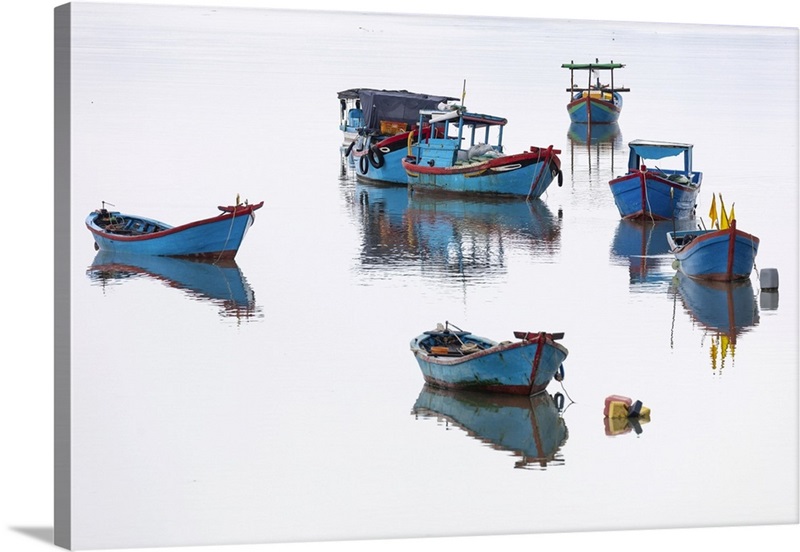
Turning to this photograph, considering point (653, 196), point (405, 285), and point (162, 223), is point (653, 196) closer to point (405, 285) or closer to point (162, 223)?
point (405, 285)

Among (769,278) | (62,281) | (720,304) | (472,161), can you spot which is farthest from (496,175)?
(62,281)

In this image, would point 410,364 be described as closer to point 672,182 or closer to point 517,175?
point 517,175

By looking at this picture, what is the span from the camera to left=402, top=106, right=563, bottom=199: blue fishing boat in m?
11.1

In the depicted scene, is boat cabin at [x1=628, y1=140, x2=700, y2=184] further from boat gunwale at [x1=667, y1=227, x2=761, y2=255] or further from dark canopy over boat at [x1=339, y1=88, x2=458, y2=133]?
dark canopy over boat at [x1=339, y1=88, x2=458, y2=133]

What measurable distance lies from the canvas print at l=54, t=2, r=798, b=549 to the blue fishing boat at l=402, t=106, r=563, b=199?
0.18ft

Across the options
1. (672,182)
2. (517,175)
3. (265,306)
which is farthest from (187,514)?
(672,182)

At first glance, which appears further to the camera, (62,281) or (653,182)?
(653,182)

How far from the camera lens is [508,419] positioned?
10734 millimetres

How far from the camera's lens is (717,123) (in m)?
10.6

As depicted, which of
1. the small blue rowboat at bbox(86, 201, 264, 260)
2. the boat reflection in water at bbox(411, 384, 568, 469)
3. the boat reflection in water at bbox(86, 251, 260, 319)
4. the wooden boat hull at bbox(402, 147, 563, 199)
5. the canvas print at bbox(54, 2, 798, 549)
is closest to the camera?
the canvas print at bbox(54, 2, 798, 549)

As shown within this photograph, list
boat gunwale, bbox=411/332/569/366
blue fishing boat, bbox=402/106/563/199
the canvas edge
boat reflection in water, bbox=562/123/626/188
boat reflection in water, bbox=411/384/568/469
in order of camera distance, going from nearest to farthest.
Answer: the canvas edge < boat reflection in water, bbox=411/384/568/469 < boat gunwale, bbox=411/332/569/366 < boat reflection in water, bbox=562/123/626/188 < blue fishing boat, bbox=402/106/563/199

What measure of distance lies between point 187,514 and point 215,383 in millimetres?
793

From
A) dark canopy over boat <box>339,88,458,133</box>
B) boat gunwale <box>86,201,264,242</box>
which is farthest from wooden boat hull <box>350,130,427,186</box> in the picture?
boat gunwale <box>86,201,264,242</box>

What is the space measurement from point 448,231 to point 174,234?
162 centimetres
